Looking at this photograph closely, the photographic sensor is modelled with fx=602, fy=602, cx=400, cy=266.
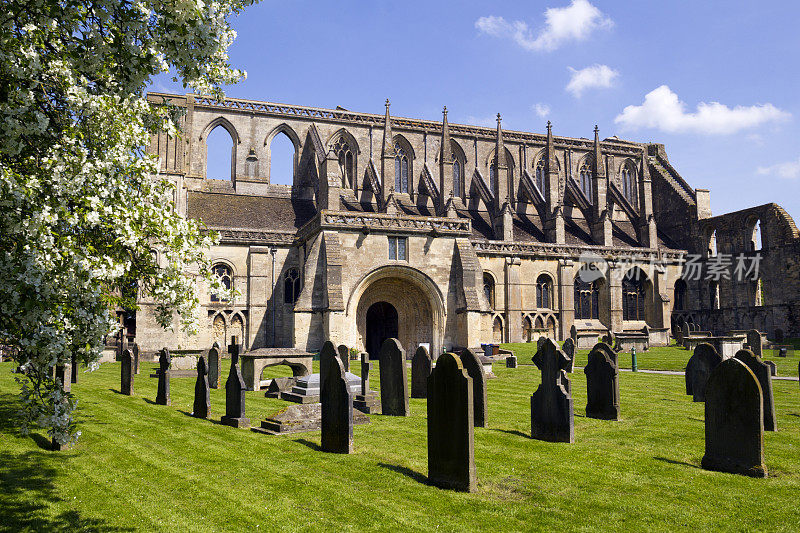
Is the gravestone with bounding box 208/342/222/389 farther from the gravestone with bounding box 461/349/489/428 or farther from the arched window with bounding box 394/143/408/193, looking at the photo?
the arched window with bounding box 394/143/408/193

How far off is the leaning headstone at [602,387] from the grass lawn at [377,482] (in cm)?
46

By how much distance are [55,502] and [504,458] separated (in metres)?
5.52

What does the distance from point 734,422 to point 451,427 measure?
12.1 ft

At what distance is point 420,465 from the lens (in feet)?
26.5

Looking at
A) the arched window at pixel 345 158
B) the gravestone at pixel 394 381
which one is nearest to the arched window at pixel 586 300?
the arched window at pixel 345 158

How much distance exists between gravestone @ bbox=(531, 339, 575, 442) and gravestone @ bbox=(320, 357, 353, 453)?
123 inches

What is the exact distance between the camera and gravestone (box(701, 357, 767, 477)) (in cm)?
754

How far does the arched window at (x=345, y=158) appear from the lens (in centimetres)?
4203

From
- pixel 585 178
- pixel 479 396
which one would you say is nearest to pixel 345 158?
pixel 585 178

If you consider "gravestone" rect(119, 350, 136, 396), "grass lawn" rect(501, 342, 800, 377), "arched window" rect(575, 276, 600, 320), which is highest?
"arched window" rect(575, 276, 600, 320)

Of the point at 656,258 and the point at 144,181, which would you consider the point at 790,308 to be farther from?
the point at 144,181

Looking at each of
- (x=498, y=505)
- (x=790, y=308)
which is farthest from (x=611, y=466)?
(x=790, y=308)

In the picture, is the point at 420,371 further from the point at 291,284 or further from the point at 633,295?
the point at 633,295

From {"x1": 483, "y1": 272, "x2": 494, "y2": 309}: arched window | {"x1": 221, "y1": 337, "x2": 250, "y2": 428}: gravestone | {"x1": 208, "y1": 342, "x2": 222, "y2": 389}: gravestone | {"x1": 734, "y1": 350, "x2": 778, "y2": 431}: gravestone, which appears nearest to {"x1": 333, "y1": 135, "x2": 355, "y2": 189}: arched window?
{"x1": 483, "y1": 272, "x2": 494, "y2": 309}: arched window
